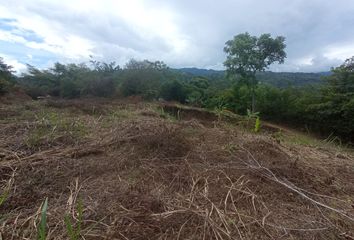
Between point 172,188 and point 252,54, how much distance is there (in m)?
11.4

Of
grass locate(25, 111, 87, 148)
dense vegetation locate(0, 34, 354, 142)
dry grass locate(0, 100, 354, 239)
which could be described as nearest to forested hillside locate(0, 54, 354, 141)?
dense vegetation locate(0, 34, 354, 142)

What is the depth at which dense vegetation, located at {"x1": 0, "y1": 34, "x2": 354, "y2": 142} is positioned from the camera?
12312 mm

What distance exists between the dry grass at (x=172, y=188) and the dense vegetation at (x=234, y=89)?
21.8 feet

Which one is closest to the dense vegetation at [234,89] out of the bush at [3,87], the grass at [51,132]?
the bush at [3,87]

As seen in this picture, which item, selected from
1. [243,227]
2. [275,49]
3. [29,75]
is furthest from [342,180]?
[29,75]

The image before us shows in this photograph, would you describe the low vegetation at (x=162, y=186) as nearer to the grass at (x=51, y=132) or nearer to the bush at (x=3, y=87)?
the grass at (x=51, y=132)

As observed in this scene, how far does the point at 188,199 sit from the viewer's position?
8.10 ft

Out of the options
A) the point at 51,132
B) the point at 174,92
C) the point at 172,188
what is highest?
the point at 172,188

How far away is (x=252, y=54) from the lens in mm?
13102

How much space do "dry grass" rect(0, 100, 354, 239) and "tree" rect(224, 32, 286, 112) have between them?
368 inches

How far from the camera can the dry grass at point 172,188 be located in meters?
2.10

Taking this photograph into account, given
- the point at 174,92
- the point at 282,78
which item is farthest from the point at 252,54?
the point at 282,78

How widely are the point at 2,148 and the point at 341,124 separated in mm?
11839

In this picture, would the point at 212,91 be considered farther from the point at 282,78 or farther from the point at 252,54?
the point at 282,78
